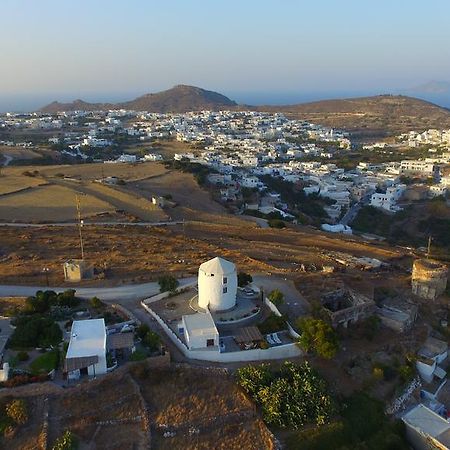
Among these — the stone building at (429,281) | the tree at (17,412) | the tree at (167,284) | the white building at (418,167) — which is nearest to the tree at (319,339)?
the tree at (167,284)

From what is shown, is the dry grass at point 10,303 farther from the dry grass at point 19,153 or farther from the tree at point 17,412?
the dry grass at point 19,153

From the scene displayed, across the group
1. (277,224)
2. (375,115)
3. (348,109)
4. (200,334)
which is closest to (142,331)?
(200,334)

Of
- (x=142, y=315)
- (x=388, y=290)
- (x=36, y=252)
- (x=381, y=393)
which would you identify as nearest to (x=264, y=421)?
(x=381, y=393)

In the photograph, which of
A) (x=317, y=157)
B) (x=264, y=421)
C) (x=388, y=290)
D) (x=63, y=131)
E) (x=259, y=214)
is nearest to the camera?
(x=264, y=421)

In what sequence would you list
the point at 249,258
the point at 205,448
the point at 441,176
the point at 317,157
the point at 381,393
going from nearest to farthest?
the point at 205,448 < the point at 381,393 < the point at 249,258 < the point at 441,176 < the point at 317,157

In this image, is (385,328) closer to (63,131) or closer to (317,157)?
(317,157)

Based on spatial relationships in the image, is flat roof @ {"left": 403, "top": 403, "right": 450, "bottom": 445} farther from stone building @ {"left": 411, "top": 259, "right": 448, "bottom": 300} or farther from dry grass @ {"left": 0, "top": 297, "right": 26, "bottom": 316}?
dry grass @ {"left": 0, "top": 297, "right": 26, "bottom": 316}

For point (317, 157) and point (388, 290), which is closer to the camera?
point (388, 290)
